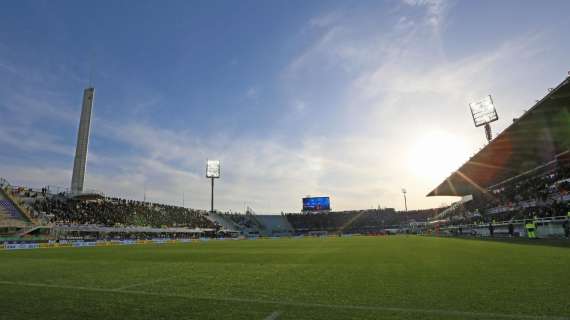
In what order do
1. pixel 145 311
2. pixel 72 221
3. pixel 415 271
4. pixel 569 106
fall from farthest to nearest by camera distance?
pixel 72 221 → pixel 569 106 → pixel 415 271 → pixel 145 311

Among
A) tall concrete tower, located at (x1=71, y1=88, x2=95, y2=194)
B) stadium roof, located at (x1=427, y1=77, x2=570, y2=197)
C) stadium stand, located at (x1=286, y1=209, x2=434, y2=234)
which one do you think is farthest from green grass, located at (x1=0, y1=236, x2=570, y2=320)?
stadium stand, located at (x1=286, y1=209, x2=434, y2=234)

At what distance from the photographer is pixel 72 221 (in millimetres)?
41281

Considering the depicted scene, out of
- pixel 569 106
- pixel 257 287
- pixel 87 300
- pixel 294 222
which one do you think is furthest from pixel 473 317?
pixel 294 222

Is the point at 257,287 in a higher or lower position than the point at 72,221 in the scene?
lower

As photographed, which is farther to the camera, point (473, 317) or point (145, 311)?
point (145, 311)

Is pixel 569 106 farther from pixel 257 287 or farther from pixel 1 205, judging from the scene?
pixel 1 205

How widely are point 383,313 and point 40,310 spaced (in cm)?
501

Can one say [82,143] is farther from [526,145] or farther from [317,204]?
[526,145]

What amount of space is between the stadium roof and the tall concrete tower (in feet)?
197

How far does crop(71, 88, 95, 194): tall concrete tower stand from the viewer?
5375cm

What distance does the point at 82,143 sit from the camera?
182 feet

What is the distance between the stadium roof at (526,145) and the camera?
2081cm

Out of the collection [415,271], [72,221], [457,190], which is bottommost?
[415,271]

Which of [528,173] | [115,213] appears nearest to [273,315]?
[528,173]
